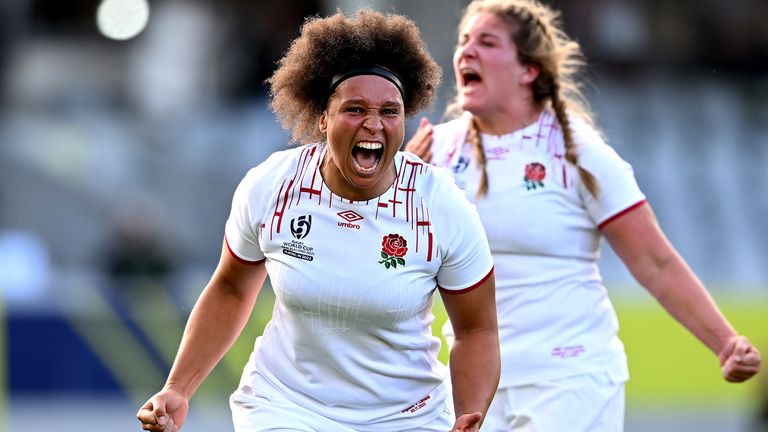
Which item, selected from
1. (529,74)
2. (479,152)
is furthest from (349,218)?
(529,74)

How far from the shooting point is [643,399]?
34.2ft

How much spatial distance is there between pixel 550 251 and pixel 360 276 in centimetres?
130

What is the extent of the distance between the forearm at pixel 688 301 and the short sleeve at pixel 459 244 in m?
1.24

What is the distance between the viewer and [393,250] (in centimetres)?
429

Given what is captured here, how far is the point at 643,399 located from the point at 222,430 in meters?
3.19

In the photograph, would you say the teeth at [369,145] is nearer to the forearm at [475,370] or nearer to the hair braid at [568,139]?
the forearm at [475,370]

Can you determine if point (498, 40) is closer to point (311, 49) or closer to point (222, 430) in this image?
point (311, 49)

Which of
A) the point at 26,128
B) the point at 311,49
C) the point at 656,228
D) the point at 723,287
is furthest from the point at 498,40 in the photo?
the point at 26,128

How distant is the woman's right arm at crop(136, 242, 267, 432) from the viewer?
4.54 meters

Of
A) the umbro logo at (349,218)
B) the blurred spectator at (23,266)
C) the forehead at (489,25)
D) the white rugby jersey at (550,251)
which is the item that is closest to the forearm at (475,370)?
the umbro logo at (349,218)

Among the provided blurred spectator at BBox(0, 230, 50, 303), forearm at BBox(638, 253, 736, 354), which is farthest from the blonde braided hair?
blurred spectator at BBox(0, 230, 50, 303)

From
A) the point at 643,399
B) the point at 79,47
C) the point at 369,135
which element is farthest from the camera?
the point at 79,47

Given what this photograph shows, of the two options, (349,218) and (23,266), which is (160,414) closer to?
(349,218)

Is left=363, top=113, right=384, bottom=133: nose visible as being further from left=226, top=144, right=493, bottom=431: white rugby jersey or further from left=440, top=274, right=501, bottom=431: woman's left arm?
left=440, top=274, right=501, bottom=431: woman's left arm
